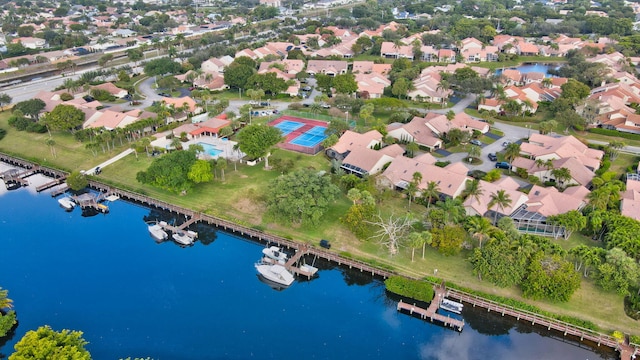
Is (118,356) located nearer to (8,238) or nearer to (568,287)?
(8,238)

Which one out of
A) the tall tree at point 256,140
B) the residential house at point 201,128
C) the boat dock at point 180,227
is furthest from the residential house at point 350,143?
the boat dock at point 180,227

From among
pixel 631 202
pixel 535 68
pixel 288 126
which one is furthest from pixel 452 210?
pixel 535 68

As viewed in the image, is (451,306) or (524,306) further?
(451,306)

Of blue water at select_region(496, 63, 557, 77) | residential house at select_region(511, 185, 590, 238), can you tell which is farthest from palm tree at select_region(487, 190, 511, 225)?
blue water at select_region(496, 63, 557, 77)

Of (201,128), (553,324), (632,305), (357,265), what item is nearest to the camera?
(553,324)

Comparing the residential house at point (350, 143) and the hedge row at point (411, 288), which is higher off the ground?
→ the residential house at point (350, 143)

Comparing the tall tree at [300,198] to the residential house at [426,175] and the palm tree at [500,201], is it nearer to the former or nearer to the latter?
the residential house at [426,175]

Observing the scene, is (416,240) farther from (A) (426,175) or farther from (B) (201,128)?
(B) (201,128)
